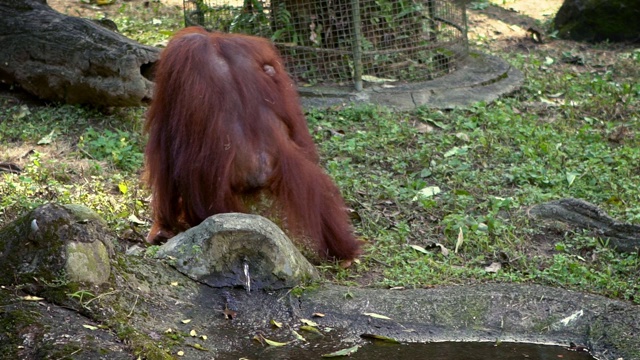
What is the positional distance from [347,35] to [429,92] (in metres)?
0.71

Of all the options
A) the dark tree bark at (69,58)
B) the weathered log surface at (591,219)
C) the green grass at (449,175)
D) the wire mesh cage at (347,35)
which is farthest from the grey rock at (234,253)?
the wire mesh cage at (347,35)

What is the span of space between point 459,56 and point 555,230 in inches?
115

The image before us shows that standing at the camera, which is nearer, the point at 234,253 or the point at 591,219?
the point at 234,253

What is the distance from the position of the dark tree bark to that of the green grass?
0.57ft

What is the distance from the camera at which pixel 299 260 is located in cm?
355

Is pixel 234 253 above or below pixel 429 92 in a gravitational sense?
above

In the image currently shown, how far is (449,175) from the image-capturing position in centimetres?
515

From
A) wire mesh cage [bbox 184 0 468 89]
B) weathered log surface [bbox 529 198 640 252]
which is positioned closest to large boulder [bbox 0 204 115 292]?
weathered log surface [bbox 529 198 640 252]

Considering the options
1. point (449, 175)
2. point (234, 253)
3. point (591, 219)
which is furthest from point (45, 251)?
point (449, 175)

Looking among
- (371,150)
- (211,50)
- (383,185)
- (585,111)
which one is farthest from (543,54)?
(211,50)

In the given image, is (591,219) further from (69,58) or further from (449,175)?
(69,58)

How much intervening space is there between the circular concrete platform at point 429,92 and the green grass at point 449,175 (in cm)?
13

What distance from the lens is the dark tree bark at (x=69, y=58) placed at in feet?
17.5

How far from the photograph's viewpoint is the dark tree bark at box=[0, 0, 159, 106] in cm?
533
